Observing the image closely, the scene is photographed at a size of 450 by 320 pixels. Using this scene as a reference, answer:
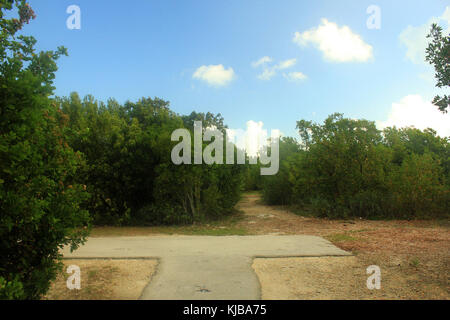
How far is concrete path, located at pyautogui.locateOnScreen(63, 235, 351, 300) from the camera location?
431cm

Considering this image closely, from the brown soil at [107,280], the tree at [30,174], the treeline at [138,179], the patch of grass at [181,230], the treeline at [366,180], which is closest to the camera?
Answer: the tree at [30,174]

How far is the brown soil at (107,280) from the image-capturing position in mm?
4281

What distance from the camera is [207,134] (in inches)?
484

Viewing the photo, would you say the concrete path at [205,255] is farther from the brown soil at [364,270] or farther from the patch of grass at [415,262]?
the patch of grass at [415,262]

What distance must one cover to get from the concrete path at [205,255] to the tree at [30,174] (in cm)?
143

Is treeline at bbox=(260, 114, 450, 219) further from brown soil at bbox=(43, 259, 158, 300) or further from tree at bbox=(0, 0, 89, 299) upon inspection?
tree at bbox=(0, 0, 89, 299)

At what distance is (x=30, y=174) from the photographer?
340 cm

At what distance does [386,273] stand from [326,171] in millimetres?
8747

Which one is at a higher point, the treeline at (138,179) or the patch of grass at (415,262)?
the treeline at (138,179)

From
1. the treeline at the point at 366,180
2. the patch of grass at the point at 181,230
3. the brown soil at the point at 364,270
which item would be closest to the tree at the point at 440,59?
the brown soil at the point at 364,270

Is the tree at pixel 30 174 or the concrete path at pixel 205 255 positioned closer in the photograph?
the tree at pixel 30 174

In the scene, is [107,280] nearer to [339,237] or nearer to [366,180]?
[339,237]

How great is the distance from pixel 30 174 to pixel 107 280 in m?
2.35

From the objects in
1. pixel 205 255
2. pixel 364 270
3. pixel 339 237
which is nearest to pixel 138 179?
pixel 205 255
